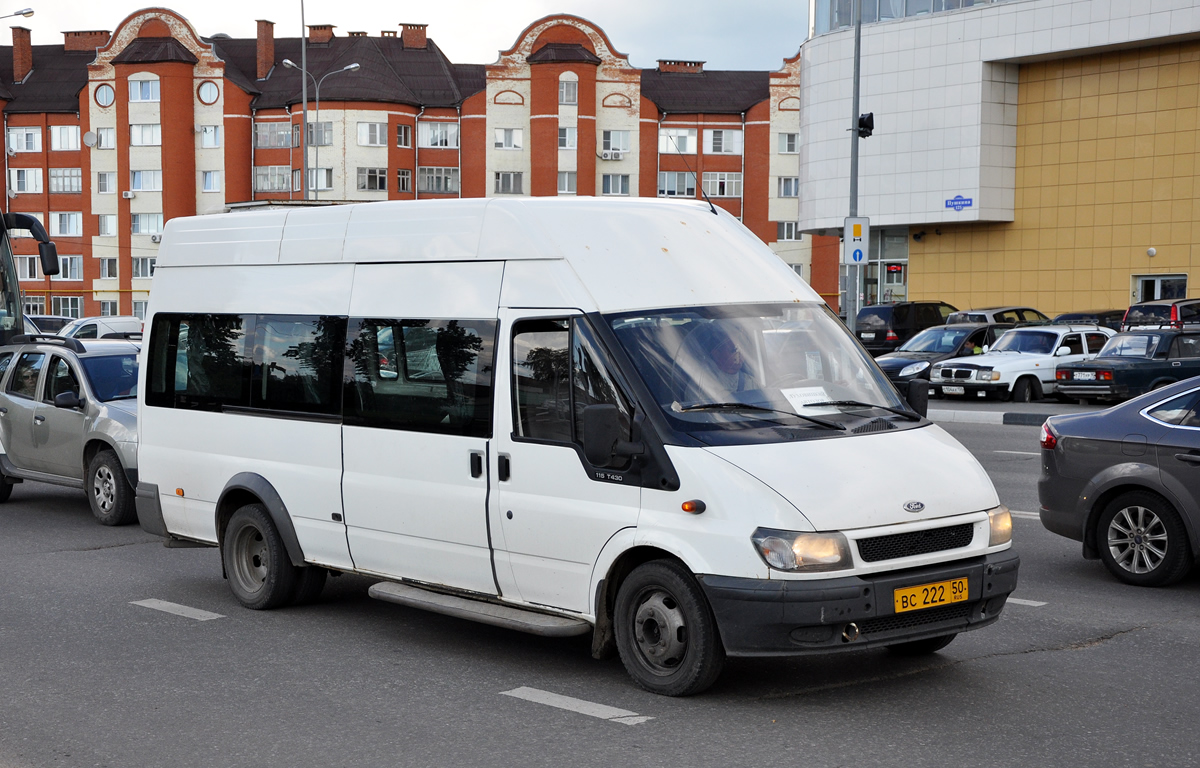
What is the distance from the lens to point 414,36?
84.3 metres

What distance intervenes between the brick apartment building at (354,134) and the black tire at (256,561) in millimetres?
69522

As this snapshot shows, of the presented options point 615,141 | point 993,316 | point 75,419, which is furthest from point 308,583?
point 615,141

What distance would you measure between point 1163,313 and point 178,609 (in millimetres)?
29576

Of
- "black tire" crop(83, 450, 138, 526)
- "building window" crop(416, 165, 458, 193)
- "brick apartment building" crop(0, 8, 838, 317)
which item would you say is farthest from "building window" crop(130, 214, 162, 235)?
"black tire" crop(83, 450, 138, 526)

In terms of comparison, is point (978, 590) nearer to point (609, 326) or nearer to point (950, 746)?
point (950, 746)

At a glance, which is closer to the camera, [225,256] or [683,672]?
[683,672]

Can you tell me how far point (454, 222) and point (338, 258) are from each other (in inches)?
38.6

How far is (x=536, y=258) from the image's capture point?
22.1 ft

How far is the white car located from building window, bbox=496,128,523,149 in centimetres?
5391

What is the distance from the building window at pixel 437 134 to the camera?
80.4 metres

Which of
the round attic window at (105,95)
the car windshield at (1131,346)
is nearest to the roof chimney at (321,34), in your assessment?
the round attic window at (105,95)

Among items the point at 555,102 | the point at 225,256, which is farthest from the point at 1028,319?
the point at 555,102

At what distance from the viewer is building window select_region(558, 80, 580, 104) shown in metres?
77.8

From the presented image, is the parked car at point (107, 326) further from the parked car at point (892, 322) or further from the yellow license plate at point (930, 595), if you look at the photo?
the yellow license plate at point (930, 595)
